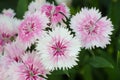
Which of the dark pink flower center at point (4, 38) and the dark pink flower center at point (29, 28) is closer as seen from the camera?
the dark pink flower center at point (29, 28)

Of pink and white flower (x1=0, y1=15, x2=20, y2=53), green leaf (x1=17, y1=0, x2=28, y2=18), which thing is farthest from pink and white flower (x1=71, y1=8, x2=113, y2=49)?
green leaf (x1=17, y1=0, x2=28, y2=18)

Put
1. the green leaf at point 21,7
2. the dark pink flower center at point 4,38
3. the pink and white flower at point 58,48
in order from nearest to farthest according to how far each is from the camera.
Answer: the pink and white flower at point 58,48 < the dark pink flower center at point 4,38 < the green leaf at point 21,7

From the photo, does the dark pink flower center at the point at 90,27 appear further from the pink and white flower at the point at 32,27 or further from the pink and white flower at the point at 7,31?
the pink and white flower at the point at 7,31

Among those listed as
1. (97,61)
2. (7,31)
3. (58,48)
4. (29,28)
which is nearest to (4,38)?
(7,31)

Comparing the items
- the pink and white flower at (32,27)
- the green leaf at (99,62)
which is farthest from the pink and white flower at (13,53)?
the green leaf at (99,62)

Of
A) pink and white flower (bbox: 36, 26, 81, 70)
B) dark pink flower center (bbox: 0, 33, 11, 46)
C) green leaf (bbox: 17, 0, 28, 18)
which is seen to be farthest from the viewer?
green leaf (bbox: 17, 0, 28, 18)

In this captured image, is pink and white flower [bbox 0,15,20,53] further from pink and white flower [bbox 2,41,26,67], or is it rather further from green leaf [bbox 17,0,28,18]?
green leaf [bbox 17,0,28,18]

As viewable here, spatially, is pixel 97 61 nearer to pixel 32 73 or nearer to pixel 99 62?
pixel 99 62

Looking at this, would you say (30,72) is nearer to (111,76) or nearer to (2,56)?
(2,56)
